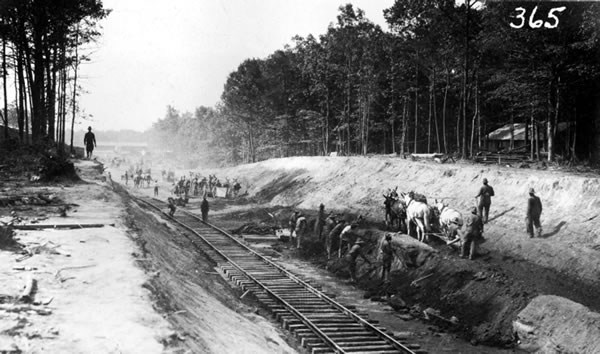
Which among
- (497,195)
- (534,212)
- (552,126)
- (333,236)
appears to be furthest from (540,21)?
(333,236)

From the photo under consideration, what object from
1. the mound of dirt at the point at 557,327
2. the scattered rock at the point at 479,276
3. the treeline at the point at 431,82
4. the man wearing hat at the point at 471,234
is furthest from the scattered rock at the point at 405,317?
the treeline at the point at 431,82

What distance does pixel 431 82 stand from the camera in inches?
1976

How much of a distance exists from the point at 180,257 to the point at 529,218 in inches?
515

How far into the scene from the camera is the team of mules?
66.5 feet

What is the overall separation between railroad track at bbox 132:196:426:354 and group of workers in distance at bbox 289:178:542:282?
2.81 meters

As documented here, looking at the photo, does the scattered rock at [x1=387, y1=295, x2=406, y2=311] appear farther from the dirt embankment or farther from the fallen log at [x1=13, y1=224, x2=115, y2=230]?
the fallen log at [x1=13, y1=224, x2=115, y2=230]

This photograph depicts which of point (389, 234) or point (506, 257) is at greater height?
point (389, 234)

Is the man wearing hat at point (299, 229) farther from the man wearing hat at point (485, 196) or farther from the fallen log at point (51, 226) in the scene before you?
the fallen log at point (51, 226)

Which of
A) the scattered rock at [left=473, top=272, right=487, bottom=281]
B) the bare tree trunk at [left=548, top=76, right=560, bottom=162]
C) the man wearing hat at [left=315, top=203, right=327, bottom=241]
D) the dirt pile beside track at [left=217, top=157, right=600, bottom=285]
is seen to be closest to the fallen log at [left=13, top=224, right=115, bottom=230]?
the scattered rock at [left=473, top=272, right=487, bottom=281]

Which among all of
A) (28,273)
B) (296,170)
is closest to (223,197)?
(296,170)

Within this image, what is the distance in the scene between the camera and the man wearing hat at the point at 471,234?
59.1ft

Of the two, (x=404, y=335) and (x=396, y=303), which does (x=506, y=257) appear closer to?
(x=396, y=303)

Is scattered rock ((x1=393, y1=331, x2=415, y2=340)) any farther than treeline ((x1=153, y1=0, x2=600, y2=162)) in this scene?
No

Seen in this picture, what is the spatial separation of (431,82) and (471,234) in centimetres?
3439
